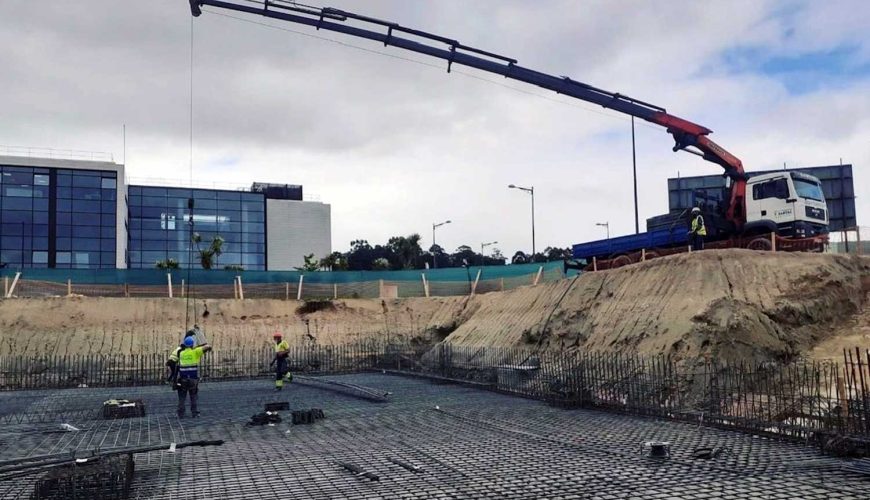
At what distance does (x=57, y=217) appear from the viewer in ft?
148

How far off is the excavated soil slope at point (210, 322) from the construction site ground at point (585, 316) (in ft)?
0.15

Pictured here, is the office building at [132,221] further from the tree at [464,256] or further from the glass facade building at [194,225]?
the tree at [464,256]

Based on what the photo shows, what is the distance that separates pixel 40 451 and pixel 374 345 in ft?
55.8

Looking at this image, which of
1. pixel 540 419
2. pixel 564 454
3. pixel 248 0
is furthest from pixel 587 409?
pixel 248 0

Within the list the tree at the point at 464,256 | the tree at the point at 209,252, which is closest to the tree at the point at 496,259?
the tree at the point at 464,256

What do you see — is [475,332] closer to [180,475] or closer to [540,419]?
[540,419]

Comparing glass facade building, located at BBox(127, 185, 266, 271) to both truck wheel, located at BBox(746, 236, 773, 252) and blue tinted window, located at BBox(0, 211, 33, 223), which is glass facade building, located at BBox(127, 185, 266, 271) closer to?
blue tinted window, located at BBox(0, 211, 33, 223)

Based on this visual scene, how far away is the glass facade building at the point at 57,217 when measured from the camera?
4422cm

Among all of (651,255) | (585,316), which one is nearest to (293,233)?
(651,255)

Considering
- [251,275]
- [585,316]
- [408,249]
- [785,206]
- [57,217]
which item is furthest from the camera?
[408,249]

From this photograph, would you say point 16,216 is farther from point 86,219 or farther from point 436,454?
point 436,454

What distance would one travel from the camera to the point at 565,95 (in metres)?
21.8

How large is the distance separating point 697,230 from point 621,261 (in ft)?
11.7

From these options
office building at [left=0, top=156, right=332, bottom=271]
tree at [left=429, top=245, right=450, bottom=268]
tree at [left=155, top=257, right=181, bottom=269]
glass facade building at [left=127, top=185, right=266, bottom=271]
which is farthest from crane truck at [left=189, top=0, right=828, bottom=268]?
tree at [left=429, top=245, right=450, bottom=268]
